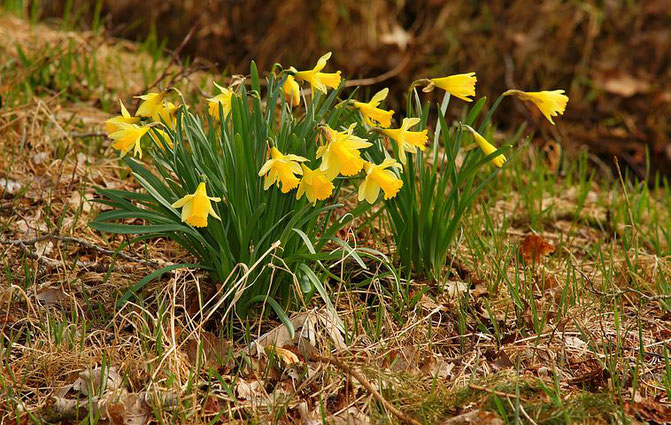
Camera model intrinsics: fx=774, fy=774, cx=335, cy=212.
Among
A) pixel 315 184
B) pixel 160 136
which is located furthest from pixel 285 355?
pixel 160 136

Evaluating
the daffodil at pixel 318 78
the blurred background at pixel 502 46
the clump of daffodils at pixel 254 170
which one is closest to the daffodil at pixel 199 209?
the clump of daffodils at pixel 254 170

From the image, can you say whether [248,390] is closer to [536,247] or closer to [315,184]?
[315,184]

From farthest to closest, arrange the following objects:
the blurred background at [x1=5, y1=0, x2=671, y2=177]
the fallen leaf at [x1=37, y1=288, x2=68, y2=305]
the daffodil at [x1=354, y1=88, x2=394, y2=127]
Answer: the blurred background at [x1=5, y1=0, x2=671, y2=177] < the fallen leaf at [x1=37, y1=288, x2=68, y2=305] < the daffodil at [x1=354, y1=88, x2=394, y2=127]

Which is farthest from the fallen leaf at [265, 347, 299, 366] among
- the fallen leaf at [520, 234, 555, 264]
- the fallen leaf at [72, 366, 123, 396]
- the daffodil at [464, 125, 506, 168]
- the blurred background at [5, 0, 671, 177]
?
the blurred background at [5, 0, 671, 177]

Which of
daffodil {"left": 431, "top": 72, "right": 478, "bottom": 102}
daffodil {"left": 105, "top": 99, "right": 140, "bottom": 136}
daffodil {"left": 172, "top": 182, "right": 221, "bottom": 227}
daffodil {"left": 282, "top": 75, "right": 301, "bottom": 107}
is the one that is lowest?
daffodil {"left": 172, "top": 182, "right": 221, "bottom": 227}

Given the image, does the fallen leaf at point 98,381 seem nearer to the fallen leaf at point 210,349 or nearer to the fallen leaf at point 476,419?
the fallen leaf at point 210,349

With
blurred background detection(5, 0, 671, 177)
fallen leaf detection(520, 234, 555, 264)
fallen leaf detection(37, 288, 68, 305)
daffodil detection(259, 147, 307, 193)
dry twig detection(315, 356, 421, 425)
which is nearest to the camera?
dry twig detection(315, 356, 421, 425)

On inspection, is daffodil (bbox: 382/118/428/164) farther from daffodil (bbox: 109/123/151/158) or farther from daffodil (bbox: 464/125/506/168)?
daffodil (bbox: 109/123/151/158)
